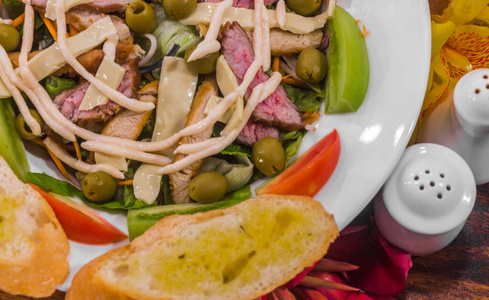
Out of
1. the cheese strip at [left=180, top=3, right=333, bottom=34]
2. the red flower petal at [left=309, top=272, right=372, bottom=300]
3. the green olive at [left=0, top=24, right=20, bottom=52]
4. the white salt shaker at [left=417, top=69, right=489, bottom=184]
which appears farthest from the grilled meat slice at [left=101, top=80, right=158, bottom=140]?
the white salt shaker at [left=417, top=69, right=489, bottom=184]

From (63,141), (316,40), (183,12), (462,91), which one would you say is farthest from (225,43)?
(462,91)

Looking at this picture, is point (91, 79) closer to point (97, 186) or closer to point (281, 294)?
point (97, 186)

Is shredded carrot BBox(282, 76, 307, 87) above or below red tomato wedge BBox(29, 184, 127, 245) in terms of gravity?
above

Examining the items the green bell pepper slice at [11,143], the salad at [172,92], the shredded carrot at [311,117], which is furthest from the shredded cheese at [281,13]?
the green bell pepper slice at [11,143]

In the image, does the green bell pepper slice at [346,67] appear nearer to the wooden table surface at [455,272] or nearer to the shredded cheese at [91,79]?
the shredded cheese at [91,79]

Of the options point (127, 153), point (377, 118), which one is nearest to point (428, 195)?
point (377, 118)

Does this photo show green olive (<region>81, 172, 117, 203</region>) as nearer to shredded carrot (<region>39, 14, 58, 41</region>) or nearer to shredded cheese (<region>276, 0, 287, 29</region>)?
shredded carrot (<region>39, 14, 58, 41</region>)

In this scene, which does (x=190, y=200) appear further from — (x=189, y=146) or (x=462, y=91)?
(x=462, y=91)
